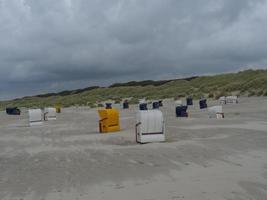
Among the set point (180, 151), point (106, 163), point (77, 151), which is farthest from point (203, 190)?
point (77, 151)

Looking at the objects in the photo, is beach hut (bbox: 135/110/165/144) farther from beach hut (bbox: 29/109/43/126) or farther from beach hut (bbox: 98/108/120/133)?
beach hut (bbox: 29/109/43/126)

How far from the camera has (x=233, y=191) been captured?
771 cm

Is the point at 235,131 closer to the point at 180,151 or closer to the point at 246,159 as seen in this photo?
the point at 180,151

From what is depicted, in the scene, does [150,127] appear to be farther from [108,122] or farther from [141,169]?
[108,122]

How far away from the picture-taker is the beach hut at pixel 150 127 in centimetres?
1560

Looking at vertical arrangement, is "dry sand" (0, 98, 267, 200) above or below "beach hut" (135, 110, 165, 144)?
below

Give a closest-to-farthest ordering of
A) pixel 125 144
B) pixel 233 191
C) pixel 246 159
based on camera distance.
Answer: pixel 233 191, pixel 246 159, pixel 125 144

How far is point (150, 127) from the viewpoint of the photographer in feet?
51.3

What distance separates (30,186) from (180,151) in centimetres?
473

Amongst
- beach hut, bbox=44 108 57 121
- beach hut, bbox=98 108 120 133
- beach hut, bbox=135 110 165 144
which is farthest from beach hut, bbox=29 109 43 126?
beach hut, bbox=135 110 165 144

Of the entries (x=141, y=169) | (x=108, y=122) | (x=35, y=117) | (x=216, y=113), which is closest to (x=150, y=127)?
(x=141, y=169)

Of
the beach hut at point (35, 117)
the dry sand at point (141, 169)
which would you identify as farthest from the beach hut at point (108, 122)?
the beach hut at point (35, 117)

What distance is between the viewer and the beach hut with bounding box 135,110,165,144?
15602 millimetres

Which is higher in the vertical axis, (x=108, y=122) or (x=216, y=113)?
(x=216, y=113)
